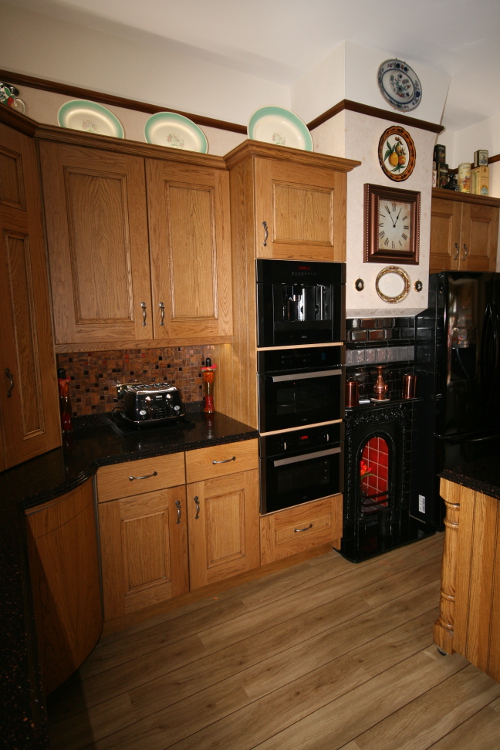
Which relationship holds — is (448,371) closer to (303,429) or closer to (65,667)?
(303,429)

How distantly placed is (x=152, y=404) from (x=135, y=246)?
827 millimetres

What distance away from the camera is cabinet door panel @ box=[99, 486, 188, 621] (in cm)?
198

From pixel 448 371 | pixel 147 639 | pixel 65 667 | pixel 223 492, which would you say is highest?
pixel 448 371

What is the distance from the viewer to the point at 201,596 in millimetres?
2332

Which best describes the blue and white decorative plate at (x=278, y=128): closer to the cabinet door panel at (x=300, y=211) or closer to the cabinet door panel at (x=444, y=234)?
the cabinet door panel at (x=300, y=211)

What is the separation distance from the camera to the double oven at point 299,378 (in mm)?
2277

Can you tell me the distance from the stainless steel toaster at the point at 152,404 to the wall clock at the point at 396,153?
190 centimetres

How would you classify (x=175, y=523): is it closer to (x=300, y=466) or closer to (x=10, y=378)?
(x=300, y=466)

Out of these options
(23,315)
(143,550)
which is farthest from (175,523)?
(23,315)

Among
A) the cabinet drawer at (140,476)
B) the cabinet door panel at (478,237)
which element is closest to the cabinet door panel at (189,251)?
the cabinet drawer at (140,476)

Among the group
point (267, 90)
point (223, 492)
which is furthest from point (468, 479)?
point (267, 90)

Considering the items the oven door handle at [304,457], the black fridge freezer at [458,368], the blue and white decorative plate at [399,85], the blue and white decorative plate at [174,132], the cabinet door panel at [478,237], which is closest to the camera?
the blue and white decorative plate at [174,132]

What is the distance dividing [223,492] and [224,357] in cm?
82

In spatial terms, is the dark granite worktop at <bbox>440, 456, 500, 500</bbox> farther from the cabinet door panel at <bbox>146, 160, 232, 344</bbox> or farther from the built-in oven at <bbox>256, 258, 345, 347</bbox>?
the cabinet door panel at <bbox>146, 160, 232, 344</bbox>
